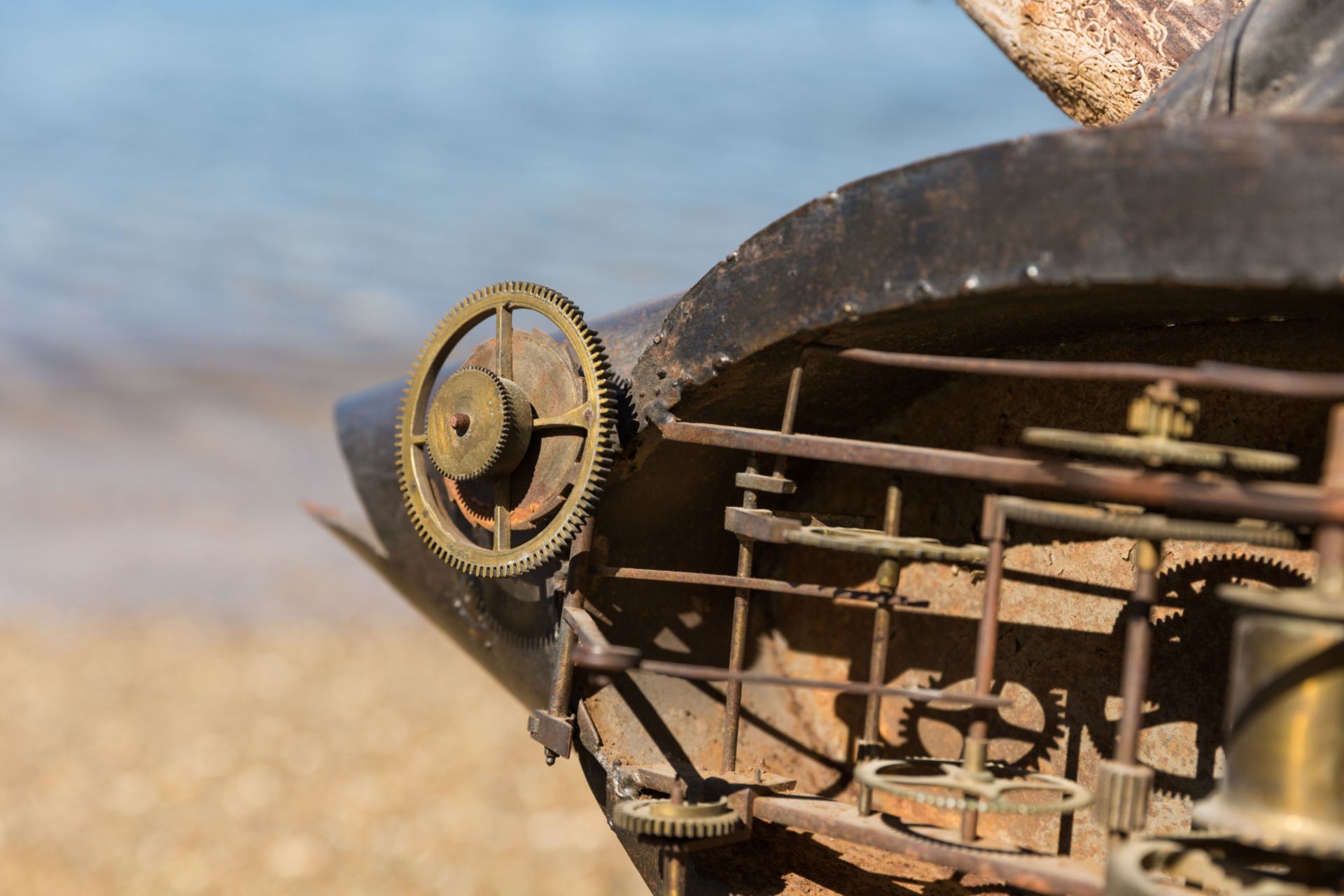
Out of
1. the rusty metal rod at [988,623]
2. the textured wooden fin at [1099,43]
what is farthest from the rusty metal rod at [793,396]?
the textured wooden fin at [1099,43]

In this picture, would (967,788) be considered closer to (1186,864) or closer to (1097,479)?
(1186,864)

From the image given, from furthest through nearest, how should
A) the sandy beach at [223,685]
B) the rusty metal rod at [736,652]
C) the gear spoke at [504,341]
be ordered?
1. the sandy beach at [223,685]
2. the gear spoke at [504,341]
3. the rusty metal rod at [736,652]

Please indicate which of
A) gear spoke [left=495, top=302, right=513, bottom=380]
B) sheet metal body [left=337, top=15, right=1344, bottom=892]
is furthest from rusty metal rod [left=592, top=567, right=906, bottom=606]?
gear spoke [left=495, top=302, right=513, bottom=380]

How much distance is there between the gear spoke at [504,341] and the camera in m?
2.35

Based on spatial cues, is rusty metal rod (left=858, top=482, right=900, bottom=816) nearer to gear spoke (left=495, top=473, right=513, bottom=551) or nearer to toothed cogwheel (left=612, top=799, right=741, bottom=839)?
toothed cogwheel (left=612, top=799, right=741, bottom=839)

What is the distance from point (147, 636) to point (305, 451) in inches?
137

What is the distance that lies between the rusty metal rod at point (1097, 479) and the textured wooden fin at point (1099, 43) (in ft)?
3.90

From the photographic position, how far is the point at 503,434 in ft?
7.34

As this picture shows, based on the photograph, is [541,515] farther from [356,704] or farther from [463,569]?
[356,704]

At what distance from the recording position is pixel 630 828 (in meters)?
1.96

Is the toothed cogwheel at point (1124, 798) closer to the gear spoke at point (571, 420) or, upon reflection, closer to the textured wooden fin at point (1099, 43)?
the gear spoke at point (571, 420)

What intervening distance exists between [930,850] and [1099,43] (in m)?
1.71

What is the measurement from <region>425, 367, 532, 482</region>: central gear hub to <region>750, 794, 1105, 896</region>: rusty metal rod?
0.67 metres

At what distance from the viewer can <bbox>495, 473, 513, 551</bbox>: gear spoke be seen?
93.0 inches
